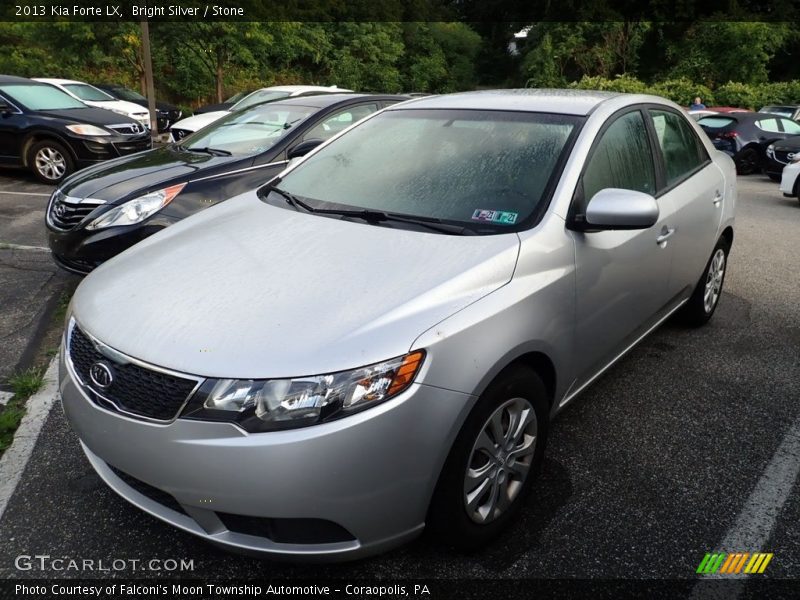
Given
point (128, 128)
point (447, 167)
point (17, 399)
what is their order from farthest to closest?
point (128, 128) → point (17, 399) → point (447, 167)

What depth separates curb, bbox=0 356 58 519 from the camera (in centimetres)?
273

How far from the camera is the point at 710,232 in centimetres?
406

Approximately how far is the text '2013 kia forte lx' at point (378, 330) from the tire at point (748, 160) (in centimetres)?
1231

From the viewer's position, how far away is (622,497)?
271 centimetres

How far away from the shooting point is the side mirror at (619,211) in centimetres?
258

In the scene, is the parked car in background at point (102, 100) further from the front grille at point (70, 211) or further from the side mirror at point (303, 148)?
the side mirror at point (303, 148)

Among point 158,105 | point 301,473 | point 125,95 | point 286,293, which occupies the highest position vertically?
point 286,293

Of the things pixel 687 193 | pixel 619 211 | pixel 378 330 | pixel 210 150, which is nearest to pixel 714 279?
pixel 687 193

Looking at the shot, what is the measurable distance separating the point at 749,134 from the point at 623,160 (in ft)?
41.9

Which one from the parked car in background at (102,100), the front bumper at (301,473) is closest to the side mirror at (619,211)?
the front bumper at (301,473)

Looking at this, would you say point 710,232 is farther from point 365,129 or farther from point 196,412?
point 196,412

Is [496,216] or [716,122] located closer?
[496,216]

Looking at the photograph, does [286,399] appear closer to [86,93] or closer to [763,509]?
[763,509]

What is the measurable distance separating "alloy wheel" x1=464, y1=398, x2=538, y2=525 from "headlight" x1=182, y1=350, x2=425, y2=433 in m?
0.49
